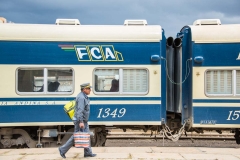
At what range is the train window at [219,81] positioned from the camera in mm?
11438

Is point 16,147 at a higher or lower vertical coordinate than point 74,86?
lower

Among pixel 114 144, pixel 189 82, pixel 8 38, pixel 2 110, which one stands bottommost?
pixel 114 144

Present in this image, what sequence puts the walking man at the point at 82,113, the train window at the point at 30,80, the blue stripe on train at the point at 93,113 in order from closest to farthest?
the walking man at the point at 82,113 → the blue stripe on train at the point at 93,113 → the train window at the point at 30,80

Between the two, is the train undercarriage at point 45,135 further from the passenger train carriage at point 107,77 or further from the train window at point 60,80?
the train window at point 60,80

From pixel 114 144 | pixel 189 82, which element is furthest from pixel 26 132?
pixel 189 82

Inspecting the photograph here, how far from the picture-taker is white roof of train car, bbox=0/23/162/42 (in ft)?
37.3

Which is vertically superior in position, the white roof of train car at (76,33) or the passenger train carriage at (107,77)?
the white roof of train car at (76,33)

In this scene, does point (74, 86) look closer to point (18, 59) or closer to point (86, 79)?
point (86, 79)

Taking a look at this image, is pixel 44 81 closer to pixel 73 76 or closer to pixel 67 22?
pixel 73 76

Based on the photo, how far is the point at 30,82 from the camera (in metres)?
11.3

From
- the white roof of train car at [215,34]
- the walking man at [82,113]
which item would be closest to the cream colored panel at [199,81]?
the white roof of train car at [215,34]

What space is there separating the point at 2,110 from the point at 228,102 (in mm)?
6026

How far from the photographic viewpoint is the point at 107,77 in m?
11.4

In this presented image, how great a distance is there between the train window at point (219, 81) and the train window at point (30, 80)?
178 inches
